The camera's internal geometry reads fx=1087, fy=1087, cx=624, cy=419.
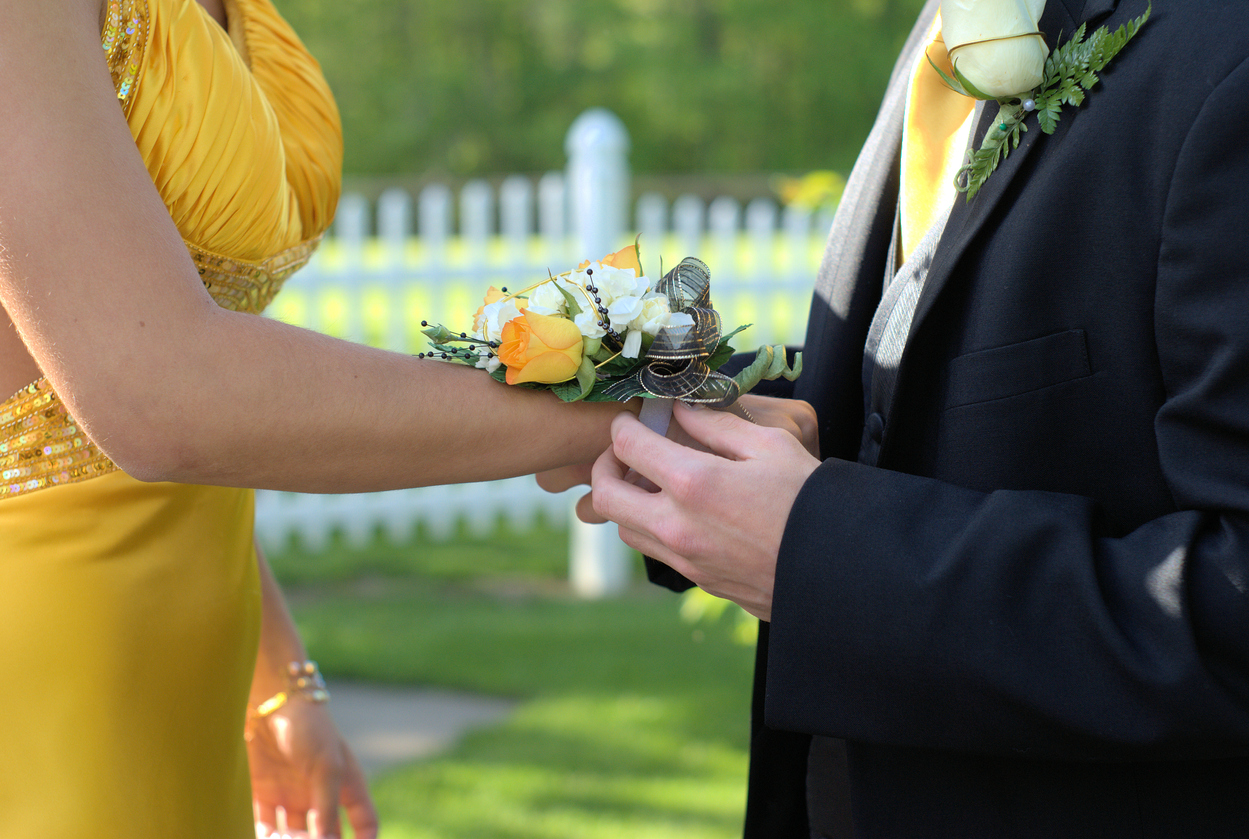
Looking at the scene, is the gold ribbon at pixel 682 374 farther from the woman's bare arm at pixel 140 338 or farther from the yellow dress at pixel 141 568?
the yellow dress at pixel 141 568

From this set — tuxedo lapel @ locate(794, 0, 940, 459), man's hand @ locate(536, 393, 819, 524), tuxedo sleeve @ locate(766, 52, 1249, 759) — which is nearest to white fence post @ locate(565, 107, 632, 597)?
tuxedo lapel @ locate(794, 0, 940, 459)

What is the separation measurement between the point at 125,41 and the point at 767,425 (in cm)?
98

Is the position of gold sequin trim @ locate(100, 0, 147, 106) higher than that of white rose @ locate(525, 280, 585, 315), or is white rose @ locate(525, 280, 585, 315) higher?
gold sequin trim @ locate(100, 0, 147, 106)

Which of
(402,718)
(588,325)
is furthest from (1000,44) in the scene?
(402,718)

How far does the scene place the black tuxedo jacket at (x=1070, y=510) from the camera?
1155 millimetres

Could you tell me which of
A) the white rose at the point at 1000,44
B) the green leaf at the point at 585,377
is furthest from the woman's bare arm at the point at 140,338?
the white rose at the point at 1000,44

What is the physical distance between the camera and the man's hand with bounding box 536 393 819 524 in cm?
156

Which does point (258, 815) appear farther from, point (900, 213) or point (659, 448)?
point (900, 213)

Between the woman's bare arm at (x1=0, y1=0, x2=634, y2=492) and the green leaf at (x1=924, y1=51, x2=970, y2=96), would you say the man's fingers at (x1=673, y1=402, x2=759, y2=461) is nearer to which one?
the woman's bare arm at (x1=0, y1=0, x2=634, y2=492)

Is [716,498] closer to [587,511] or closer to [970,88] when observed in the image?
[587,511]

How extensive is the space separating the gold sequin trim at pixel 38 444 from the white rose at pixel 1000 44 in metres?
1.26

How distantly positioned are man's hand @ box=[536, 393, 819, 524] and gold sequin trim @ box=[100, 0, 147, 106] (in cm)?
80

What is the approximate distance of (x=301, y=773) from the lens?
2098mm

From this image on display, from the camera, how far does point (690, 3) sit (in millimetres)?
25438
